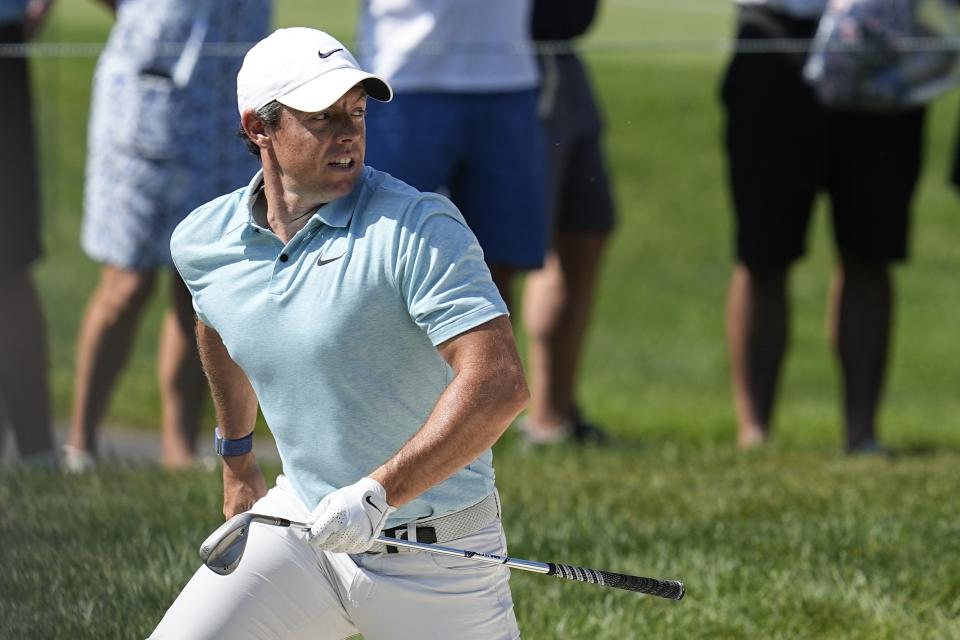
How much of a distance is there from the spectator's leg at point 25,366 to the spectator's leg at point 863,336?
2.91 meters

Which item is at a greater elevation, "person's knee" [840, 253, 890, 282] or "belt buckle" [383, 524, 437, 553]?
"belt buckle" [383, 524, 437, 553]

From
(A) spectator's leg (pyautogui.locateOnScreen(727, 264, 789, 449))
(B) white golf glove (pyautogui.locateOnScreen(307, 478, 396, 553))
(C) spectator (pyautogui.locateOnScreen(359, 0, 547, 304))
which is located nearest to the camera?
(B) white golf glove (pyautogui.locateOnScreen(307, 478, 396, 553))

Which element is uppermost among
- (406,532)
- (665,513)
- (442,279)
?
(442,279)

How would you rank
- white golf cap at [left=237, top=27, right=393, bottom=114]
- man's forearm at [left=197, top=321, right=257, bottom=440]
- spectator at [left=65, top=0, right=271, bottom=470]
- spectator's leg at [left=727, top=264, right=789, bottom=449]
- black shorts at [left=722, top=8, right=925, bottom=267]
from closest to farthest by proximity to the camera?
white golf cap at [left=237, top=27, right=393, bottom=114], man's forearm at [left=197, top=321, right=257, bottom=440], spectator at [left=65, top=0, right=271, bottom=470], black shorts at [left=722, top=8, right=925, bottom=267], spectator's leg at [left=727, top=264, right=789, bottom=449]

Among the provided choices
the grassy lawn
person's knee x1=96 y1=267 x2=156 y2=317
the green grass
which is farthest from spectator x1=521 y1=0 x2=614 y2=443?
person's knee x1=96 y1=267 x2=156 y2=317

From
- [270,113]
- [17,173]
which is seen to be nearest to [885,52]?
[17,173]

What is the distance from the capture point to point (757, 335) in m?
6.90

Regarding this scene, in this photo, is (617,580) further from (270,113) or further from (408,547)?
(270,113)

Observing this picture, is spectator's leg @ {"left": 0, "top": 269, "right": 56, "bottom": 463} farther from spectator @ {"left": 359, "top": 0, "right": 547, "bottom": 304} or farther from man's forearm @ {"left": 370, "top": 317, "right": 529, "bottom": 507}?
man's forearm @ {"left": 370, "top": 317, "right": 529, "bottom": 507}

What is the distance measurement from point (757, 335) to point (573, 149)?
98 cm

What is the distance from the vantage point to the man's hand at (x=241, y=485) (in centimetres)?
362

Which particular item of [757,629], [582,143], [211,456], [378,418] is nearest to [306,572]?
[378,418]

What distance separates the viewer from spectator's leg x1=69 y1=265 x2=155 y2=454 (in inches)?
257

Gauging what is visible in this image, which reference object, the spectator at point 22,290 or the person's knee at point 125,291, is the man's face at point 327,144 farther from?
the spectator at point 22,290
